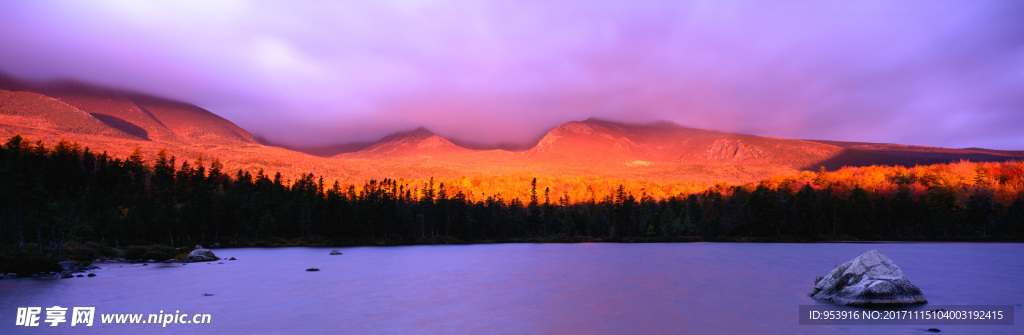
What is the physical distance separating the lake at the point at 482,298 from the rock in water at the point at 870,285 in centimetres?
173

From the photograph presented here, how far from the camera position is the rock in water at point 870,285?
2419cm

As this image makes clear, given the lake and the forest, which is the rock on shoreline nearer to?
the lake

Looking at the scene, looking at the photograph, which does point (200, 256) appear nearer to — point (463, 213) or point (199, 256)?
point (199, 256)

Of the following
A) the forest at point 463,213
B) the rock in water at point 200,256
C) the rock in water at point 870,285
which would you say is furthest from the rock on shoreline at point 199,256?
the rock in water at point 870,285

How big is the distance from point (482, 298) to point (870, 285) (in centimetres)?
1956

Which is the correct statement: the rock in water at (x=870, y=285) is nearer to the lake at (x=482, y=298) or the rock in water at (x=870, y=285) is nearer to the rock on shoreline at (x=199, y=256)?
the lake at (x=482, y=298)

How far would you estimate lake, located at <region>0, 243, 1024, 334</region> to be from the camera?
22156 millimetres

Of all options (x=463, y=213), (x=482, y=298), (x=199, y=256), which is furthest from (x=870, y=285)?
(x=463, y=213)

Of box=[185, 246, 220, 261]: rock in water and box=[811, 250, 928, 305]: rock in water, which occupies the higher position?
box=[811, 250, 928, 305]: rock in water

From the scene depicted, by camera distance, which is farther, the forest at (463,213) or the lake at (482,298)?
the forest at (463,213)

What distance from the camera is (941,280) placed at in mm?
37969

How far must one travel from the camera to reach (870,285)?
2438 centimetres

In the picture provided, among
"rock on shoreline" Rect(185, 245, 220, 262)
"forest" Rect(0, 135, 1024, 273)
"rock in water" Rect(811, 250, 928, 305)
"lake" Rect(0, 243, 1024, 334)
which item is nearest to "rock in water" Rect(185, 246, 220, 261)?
"rock on shoreline" Rect(185, 245, 220, 262)

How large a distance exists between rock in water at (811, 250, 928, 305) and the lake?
1.73 meters
